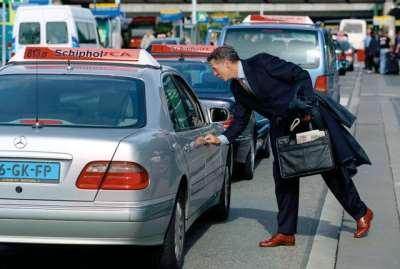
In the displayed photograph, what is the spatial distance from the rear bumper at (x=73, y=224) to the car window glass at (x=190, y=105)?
5.86 feet

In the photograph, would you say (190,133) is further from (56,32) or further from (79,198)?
(56,32)

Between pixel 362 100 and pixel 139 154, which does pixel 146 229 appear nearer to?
pixel 139 154

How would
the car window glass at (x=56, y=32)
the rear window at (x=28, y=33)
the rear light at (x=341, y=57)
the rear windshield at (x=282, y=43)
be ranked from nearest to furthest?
the rear windshield at (x=282, y=43) → the car window glass at (x=56, y=32) → the rear window at (x=28, y=33) → the rear light at (x=341, y=57)

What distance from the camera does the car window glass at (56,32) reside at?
3309 cm

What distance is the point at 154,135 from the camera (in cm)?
638

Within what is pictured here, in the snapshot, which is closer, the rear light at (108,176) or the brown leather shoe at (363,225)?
the rear light at (108,176)

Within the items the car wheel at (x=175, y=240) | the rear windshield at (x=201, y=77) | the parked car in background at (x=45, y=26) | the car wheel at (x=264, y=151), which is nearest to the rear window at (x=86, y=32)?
the parked car in background at (x=45, y=26)

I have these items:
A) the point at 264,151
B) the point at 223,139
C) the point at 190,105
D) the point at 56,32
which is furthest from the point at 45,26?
the point at 223,139

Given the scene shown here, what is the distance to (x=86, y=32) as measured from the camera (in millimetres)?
35094

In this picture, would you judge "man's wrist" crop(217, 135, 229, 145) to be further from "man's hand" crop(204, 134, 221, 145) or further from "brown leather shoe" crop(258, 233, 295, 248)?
"brown leather shoe" crop(258, 233, 295, 248)

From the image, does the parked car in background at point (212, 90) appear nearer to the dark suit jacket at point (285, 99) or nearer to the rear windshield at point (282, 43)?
the rear windshield at point (282, 43)

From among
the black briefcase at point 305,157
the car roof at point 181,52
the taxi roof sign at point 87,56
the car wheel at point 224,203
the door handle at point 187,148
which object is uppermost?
the taxi roof sign at point 87,56

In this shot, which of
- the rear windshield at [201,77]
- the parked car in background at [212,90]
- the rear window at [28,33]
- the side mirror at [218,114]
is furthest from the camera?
the rear window at [28,33]

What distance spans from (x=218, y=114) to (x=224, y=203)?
32.2 inches
